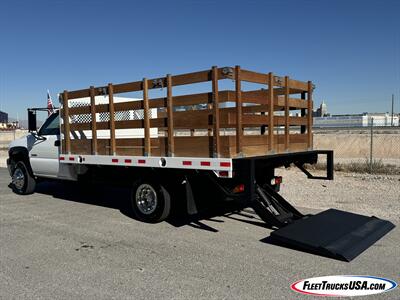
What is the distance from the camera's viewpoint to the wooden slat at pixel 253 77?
588cm

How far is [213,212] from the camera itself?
7.77m

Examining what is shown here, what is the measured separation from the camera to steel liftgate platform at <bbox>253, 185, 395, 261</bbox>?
16.9 ft

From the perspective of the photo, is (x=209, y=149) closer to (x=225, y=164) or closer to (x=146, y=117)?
(x=225, y=164)

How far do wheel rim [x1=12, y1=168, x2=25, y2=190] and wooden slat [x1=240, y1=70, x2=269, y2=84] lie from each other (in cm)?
653

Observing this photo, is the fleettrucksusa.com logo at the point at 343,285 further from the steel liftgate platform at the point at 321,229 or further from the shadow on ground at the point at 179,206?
the shadow on ground at the point at 179,206

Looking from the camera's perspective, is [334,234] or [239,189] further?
[239,189]

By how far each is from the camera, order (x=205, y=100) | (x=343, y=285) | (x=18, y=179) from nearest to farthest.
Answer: (x=343, y=285), (x=205, y=100), (x=18, y=179)

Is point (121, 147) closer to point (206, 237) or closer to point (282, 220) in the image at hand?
point (206, 237)

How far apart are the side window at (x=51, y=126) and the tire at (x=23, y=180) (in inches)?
46.5

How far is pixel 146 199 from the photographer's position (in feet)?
22.9

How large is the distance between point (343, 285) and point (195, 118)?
3052 millimetres

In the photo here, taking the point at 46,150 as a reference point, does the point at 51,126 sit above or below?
above

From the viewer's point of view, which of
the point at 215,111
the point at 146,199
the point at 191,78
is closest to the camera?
the point at 215,111

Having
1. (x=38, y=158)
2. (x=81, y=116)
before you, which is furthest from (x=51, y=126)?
(x=81, y=116)
